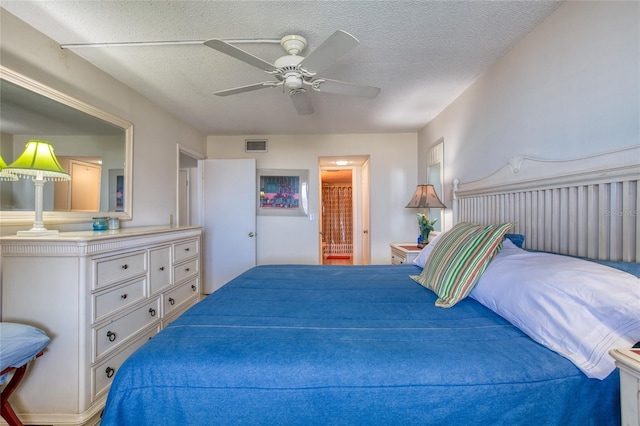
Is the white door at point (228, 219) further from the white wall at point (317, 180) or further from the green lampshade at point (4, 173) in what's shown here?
the green lampshade at point (4, 173)

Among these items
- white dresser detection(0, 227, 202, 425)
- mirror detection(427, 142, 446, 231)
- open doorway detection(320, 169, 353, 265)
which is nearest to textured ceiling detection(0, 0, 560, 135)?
mirror detection(427, 142, 446, 231)

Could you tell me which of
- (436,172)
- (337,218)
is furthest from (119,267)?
(337,218)

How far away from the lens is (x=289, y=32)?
1.64 metres

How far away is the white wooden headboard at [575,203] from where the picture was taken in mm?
1106

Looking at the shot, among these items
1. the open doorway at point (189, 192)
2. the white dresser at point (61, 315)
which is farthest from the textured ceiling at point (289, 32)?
the open doorway at point (189, 192)

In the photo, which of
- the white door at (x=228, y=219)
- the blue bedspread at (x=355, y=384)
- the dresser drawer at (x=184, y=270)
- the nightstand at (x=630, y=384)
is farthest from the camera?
the white door at (x=228, y=219)

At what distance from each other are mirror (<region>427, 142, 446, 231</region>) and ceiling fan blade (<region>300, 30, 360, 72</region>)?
199 centimetres

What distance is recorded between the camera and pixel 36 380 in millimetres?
1427

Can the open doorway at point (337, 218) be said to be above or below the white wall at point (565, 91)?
below

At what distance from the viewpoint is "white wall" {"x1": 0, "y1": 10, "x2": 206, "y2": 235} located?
60.6 inches

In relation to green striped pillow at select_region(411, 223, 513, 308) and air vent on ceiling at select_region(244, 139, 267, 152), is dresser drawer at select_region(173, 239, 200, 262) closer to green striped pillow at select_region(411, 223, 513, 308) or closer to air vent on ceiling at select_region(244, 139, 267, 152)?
air vent on ceiling at select_region(244, 139, 267, 152)

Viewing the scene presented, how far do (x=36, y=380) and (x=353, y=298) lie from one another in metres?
1.74

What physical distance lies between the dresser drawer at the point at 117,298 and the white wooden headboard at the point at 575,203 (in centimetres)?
256

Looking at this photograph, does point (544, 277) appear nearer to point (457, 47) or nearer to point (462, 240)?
point (462, 240)
